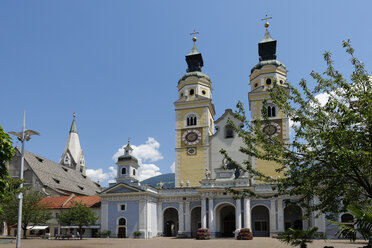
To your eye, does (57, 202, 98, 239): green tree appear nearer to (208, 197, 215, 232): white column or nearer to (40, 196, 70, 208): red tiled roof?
(40, 196, 70, 208): red tiled roof

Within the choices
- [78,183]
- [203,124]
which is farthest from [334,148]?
[78,183]

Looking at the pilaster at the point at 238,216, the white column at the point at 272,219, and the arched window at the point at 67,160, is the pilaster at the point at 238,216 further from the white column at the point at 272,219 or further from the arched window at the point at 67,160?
the arched window at the point at 67,160

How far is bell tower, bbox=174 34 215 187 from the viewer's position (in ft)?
171

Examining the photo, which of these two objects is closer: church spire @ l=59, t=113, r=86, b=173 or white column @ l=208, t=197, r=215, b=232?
white column @ l=208, t=197, r=215, b=232

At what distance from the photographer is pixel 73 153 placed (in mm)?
91500

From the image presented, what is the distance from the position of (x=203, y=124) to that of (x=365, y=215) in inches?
1785

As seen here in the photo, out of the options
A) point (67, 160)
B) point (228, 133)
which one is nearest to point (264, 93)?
point (228, 133)

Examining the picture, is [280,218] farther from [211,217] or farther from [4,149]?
[4,149]

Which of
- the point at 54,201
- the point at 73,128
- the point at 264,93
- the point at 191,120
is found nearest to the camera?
the point at 264,93

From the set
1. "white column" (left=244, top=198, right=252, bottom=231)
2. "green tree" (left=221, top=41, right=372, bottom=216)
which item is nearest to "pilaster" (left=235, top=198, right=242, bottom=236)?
"white column" (left=244, top=198, right=252, bottom=231)

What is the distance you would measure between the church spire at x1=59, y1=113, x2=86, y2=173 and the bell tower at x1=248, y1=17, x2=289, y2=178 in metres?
54.1

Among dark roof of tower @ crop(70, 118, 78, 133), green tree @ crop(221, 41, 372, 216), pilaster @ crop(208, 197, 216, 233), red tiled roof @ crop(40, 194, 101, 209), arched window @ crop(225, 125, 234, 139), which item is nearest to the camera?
green tree @ crop(221, 41, 372, 216)

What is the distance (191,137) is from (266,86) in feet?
43.7

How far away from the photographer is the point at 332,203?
12156mm
